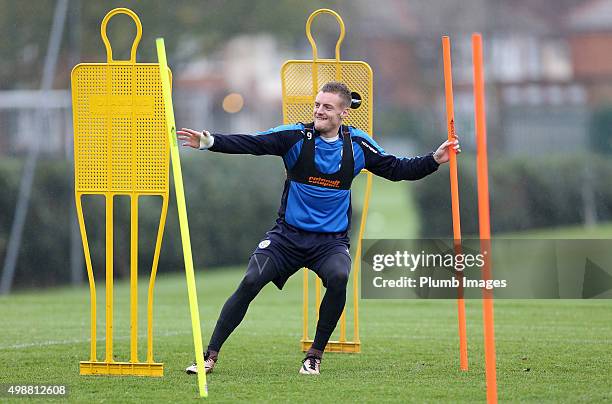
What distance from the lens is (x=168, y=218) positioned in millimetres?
20578

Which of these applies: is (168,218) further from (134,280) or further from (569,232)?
(134,280)

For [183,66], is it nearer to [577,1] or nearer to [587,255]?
[587,255]

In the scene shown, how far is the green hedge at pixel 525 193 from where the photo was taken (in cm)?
2541

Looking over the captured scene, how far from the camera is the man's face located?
8344mm

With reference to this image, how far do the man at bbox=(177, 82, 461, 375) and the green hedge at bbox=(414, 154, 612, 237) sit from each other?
16583 millimetres

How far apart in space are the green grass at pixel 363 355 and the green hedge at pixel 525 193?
1050 cm

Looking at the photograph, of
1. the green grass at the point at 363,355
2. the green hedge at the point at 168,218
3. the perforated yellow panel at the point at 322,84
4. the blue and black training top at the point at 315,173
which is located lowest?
the green grass at the point at 363,355

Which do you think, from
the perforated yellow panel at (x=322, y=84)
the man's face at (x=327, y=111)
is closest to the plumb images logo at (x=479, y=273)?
the perforated yellow panel at (x=322, y=84)

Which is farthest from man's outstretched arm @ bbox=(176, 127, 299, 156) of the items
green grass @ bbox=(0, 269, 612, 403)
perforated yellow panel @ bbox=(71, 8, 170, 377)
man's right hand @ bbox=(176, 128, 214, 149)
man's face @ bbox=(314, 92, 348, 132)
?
green grass @ bbox=(0, 269, 612, 403)

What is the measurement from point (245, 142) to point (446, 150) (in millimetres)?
1375

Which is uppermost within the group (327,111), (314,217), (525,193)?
(525,193)

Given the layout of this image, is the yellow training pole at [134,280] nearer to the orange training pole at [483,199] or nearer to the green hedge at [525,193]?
the orange training pole at [483,199]

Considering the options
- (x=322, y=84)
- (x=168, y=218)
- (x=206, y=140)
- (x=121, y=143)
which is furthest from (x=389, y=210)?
(x=206, y=140)

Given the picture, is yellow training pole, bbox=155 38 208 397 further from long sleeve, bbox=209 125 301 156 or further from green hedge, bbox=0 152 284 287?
green hedge, bbox=0 152 284 287
